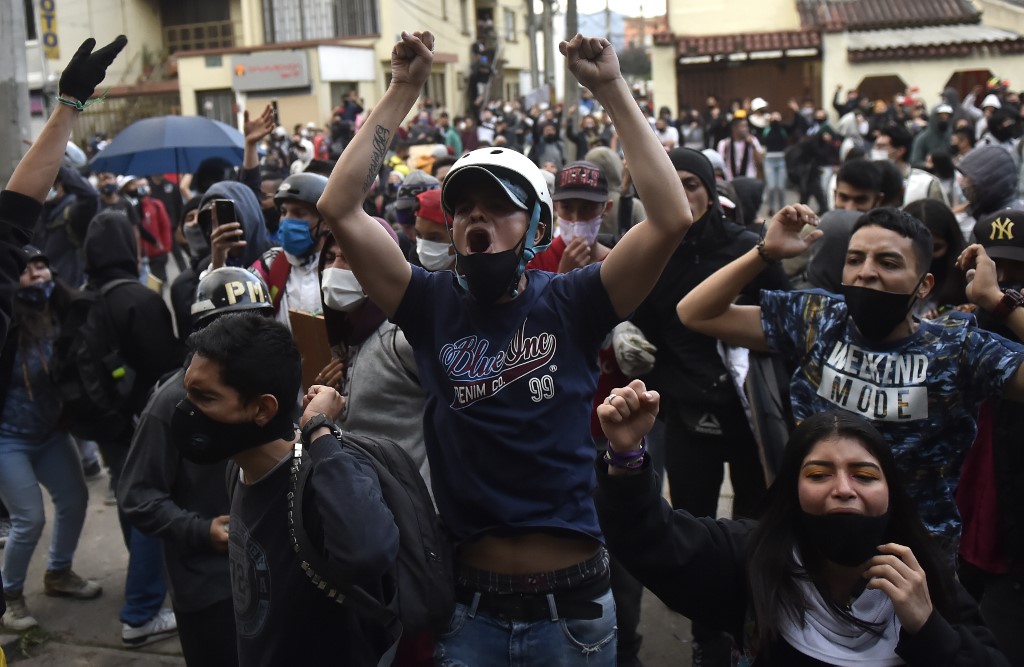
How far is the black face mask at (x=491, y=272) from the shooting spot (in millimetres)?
2570

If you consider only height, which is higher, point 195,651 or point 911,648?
point 911,648

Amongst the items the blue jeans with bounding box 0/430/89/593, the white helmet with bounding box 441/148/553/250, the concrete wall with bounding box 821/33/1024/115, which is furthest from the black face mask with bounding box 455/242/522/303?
the concrete wall with bounding box 821/33/1024/115

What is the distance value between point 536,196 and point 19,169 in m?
1.42

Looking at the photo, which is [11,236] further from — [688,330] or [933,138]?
[933,138]

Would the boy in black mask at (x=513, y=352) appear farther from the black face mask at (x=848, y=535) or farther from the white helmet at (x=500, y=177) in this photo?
the black face mask at (x=848, y=535)

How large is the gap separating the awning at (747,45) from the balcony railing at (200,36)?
20193 millimetres

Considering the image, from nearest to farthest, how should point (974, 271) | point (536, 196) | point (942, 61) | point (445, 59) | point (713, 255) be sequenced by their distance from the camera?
point (536, 196) → point (974, 271) → point (713, 255) → point (942, 61) → point (445, 59)

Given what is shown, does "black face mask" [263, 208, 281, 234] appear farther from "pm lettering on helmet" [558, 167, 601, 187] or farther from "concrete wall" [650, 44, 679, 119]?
"concrete wall" [650, 44, 679, 119]

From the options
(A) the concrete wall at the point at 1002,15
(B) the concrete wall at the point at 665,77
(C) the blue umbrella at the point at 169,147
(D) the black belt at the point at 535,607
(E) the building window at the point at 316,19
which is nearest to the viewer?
(D) the black belt at the point at 535,607

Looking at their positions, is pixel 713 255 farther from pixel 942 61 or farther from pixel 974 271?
pixel 942 61

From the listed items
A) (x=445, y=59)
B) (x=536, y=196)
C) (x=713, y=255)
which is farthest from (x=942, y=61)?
(x=536, y=196)

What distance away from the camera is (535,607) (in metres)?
2.50

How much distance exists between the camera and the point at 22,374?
5.22 m

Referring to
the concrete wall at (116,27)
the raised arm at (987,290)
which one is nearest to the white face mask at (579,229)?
the raised arm at (987,290)
